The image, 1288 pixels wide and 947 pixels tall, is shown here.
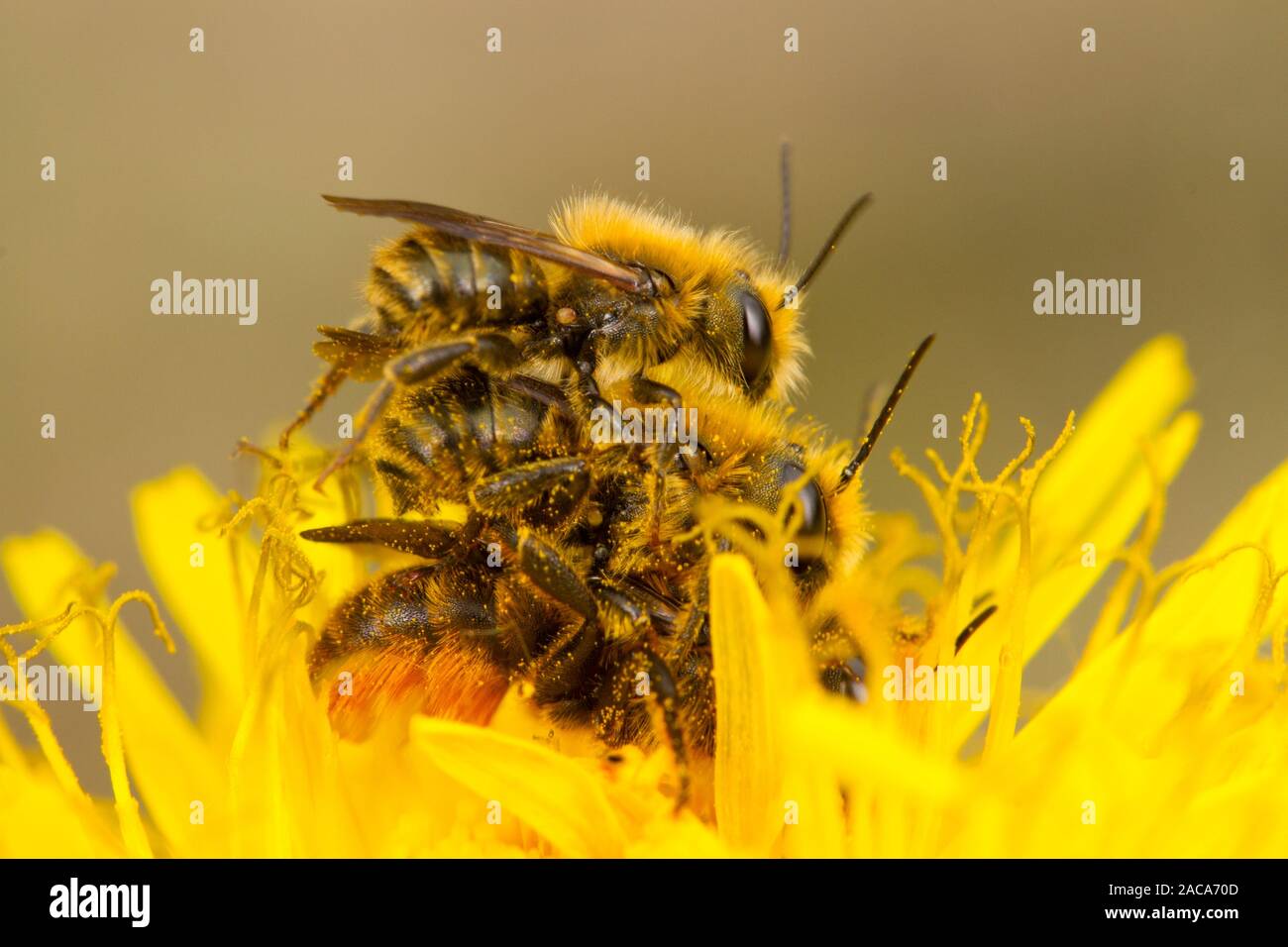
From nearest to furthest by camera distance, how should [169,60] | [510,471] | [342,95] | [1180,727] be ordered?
[510,471] < [1180,727] < [169,60] < [342,95]

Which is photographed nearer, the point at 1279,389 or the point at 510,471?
the point at 510,471

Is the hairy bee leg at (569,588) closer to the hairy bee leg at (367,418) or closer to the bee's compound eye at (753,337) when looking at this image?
the hairy bee leg at (367,418)

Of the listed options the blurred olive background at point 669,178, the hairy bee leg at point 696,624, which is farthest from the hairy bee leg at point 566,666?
the blurred olive background at point 669,178

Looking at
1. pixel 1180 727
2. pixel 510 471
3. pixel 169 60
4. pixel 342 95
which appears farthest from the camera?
pixel 342 95

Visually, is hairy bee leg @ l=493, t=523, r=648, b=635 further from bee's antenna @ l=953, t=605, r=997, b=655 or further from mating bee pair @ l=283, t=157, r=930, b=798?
bee's antenna @ l=953, t=605, r=997, b=655

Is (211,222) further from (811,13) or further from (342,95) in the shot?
(811,13)

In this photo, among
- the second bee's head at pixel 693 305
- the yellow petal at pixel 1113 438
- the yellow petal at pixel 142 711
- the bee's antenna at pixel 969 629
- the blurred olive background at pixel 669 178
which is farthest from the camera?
the blurred olive background at pixel 669 178
